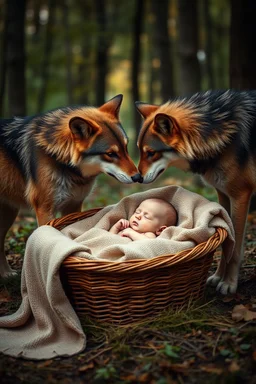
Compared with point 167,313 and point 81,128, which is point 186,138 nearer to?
point 81,128

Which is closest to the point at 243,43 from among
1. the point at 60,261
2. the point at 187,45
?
the point at 187,45

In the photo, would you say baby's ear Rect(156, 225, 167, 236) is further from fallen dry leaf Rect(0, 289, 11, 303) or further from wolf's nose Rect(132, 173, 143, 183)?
fallen dry leaf Rect(0, 289, 11, 303)

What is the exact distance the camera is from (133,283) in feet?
12.2

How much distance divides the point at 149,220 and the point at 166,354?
1.51 m

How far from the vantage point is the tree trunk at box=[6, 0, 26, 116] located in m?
8.65

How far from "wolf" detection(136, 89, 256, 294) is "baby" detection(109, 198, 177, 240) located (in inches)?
10.8

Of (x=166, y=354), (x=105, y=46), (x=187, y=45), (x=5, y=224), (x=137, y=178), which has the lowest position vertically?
(x=166, y=354)

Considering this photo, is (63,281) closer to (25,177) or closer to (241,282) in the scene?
(25,177)

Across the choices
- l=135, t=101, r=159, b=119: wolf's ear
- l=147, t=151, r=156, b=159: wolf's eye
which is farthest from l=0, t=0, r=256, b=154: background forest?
l=147, t=151, r=156, b=159: wolf's eye

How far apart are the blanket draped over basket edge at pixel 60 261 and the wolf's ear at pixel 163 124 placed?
2.38ft

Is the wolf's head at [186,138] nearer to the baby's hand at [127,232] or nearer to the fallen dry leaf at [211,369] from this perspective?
the baby's hand at [127,232]

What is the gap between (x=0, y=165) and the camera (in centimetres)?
505

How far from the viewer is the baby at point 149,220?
454 centimetres

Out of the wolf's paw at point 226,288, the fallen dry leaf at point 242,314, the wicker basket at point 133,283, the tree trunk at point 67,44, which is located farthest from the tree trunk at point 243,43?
the tree trunk at point 67,44
